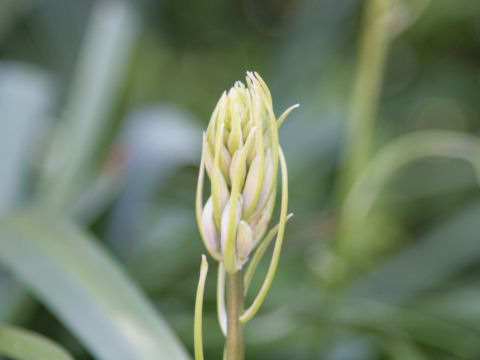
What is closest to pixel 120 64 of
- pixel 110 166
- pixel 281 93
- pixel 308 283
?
pixel 110 166

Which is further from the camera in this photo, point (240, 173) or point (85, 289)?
point (85, 289)

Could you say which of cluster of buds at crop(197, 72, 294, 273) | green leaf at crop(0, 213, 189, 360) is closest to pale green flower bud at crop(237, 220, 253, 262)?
cluster of buds at crop(197, 72, 294, 273)

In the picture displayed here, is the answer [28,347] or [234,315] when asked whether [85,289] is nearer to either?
[28,347]

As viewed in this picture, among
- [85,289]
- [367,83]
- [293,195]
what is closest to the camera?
[85,289]

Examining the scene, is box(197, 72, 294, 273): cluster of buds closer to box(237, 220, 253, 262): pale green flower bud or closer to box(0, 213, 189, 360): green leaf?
box(237, 220, 253, 262): pale green flower bud

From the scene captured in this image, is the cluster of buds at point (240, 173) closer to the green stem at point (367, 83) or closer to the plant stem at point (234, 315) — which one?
the plant stem at point (234, 315)

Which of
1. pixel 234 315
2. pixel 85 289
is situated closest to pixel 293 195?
pixel 85 289
